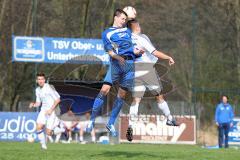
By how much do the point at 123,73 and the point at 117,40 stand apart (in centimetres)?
73

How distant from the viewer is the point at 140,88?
1330 cm

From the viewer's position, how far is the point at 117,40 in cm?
1252

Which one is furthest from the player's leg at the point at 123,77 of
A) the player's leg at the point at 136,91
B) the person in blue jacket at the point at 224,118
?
the person in blue jacket at the point at 224,118

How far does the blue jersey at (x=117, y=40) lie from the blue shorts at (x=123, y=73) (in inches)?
10.3

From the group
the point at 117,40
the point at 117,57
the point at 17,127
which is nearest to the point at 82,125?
the point at 17,127

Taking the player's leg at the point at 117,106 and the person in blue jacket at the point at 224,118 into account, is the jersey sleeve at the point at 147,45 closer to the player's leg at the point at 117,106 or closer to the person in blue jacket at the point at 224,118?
the player's leg at the point at 117,106

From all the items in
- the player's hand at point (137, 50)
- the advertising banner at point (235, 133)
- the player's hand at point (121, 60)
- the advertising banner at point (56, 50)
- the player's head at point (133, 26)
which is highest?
the advertising banner at point (56, 50)

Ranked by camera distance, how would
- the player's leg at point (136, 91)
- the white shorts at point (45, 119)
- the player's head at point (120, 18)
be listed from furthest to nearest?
the white shorts at point (45, 119) → the player's leg at point (136, 91) → the player's head at point (120, 18)

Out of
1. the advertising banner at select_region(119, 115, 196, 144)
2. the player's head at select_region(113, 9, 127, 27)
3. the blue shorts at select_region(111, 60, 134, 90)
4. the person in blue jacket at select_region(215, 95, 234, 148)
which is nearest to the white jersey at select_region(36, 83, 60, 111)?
the blue shorts at select_region(111, 60, 134, 90)

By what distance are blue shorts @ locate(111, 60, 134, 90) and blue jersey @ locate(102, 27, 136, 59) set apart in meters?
0.26

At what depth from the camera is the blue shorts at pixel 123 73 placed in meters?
12.7

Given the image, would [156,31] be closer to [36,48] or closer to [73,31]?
[73,31]

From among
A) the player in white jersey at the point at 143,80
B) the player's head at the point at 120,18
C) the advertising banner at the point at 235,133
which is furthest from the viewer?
the advertising banner at the point at 235,133

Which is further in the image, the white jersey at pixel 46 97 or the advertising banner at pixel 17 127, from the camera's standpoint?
the advertising banner at pixel 17 127
